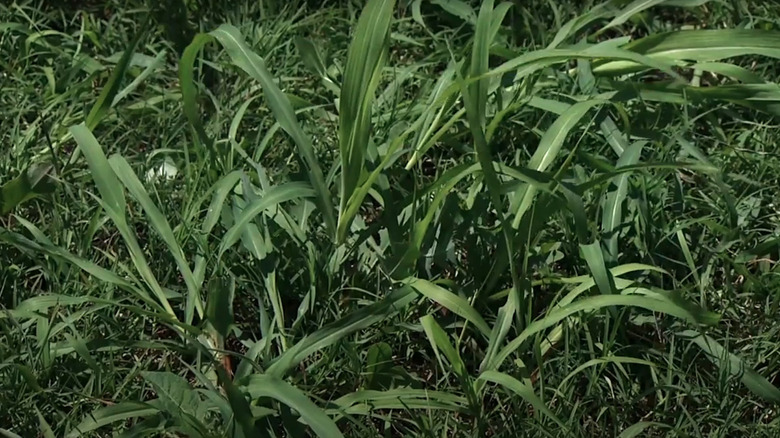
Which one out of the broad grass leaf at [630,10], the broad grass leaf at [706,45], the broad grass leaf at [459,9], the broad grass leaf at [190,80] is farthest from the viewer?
the broad grass leaf at [459,9]

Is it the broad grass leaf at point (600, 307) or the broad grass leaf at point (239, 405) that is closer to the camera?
the broad grass leaf at point (239, 405)

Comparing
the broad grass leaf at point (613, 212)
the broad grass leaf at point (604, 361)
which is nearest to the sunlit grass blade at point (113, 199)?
the broad grass leaf at point (604, 361)

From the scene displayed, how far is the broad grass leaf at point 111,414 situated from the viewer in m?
2.03

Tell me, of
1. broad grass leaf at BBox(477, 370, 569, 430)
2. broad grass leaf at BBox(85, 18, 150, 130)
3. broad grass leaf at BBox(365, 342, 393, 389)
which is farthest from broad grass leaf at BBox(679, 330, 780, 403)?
broad grass leaf at BBox(85, 18, 150, 130)

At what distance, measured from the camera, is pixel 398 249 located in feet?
7.46

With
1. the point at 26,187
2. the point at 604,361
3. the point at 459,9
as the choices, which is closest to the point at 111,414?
the point at 26,187

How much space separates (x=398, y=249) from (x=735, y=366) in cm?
66

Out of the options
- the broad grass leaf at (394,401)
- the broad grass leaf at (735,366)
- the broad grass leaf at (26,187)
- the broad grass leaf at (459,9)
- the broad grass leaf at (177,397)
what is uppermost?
the broad grass leaf at (459,9)

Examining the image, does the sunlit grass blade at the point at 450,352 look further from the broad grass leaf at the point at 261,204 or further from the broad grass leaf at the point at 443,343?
the broad grass leaf at the point at 261,204

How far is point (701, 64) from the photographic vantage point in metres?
2.62

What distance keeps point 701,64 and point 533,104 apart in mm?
380

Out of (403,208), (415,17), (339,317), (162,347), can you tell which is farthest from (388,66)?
(162,347)

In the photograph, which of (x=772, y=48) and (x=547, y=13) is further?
(x=547, y=13)

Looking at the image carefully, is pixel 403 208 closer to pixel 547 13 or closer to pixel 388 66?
pixel 388 66
